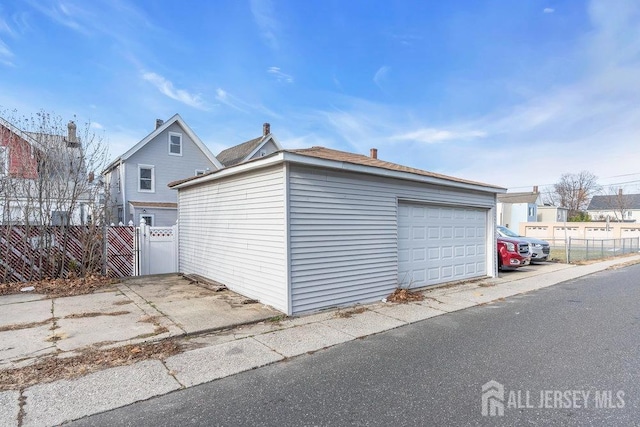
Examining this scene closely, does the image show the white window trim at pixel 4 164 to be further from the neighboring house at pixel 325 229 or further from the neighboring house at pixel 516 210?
the neighboring house at pixel 516 210

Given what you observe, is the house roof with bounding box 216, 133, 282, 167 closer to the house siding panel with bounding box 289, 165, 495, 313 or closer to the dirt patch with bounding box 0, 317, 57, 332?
the house siding panel with bounding box 289, 165, 495, 313

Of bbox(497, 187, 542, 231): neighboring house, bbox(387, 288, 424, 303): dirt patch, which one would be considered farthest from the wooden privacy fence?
bbox(497, 187, 542, 231): neighboring house

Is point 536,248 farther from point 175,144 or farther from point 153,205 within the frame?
point 175,144

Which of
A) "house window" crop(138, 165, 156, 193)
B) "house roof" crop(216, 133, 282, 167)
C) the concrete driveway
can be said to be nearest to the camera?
the concrete driveway

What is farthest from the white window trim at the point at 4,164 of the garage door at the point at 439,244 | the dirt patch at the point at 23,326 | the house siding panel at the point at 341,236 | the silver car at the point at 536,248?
the silver car at the point at 536,248

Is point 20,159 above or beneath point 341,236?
above

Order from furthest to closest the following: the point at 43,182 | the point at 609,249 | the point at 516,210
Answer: the point at 516,210
the point at 609,249
the point at 43,182

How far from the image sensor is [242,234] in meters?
7.26

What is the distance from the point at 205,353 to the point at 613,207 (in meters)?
69.8

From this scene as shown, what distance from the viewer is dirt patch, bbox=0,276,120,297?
24.5 feet

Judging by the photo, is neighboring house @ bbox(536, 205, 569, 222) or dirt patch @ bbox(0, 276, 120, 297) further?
neighboring house @ bbox(536, 205, 569, 222)

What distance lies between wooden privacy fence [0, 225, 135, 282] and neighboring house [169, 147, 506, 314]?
1849 millimetres

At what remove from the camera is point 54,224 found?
892 cm

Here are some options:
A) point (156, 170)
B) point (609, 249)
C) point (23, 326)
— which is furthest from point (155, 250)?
point (609, 249)
